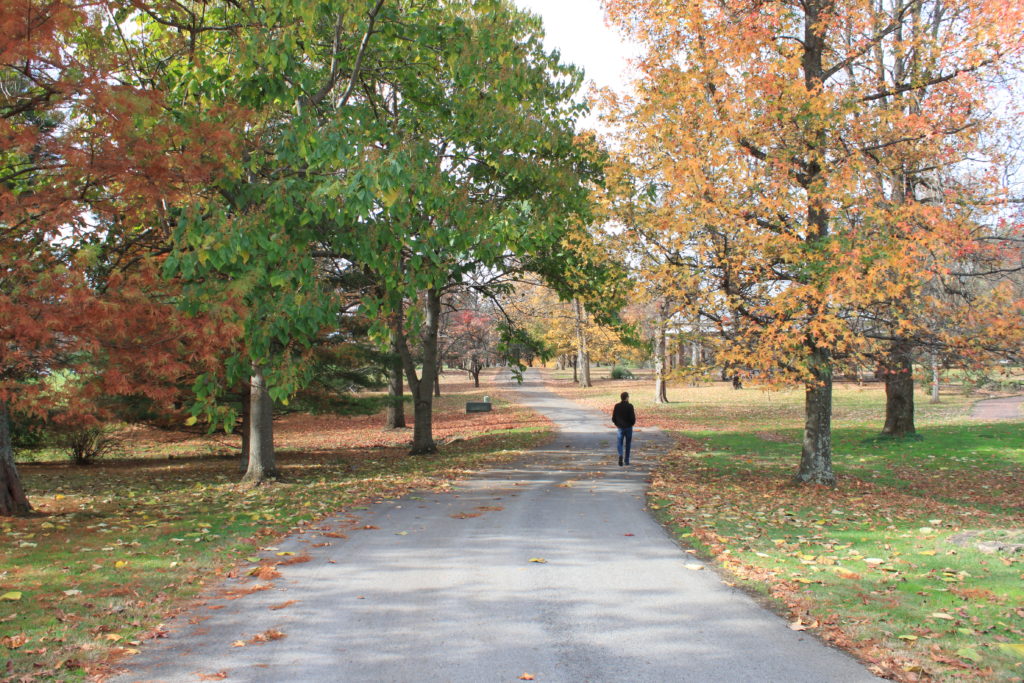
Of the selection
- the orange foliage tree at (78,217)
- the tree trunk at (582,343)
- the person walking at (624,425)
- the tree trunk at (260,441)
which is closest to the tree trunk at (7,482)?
the orange foliage tree at (78,217)

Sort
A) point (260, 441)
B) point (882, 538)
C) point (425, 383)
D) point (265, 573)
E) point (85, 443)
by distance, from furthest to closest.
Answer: point (425, 383)
point (85, 443)
point (260, 441)
point (882, 538)
point (265, 573)

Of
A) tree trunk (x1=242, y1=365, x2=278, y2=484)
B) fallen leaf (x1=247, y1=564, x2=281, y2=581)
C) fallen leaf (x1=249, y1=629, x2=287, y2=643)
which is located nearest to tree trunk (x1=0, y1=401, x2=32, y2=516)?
tree trunk (x1=242, y1=365, x2=278, y2=484)

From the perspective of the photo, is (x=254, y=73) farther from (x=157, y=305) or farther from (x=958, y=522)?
(x=958, y=522)

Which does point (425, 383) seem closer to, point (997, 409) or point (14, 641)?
point (14, 641)

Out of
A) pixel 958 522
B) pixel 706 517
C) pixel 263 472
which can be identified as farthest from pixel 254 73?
pixel 958 522

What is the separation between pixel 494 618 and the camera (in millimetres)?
5125

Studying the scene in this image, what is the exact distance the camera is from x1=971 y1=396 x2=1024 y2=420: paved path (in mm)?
26672

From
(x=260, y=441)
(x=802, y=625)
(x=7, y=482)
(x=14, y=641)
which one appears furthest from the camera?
(x=260, y=441)

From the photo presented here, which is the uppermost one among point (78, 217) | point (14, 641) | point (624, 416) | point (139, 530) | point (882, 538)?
point (78, 217)

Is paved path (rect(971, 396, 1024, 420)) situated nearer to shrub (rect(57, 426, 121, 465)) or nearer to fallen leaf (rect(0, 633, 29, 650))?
shrub (rect(57, 426, 121, 465))

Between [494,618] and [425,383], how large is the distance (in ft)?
47.0

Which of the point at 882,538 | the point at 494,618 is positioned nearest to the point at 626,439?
the point at 882,538

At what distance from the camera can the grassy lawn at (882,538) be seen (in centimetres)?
471

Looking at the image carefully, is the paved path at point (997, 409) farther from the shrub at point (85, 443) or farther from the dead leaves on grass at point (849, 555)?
→ the shrub at point (85, 443)
